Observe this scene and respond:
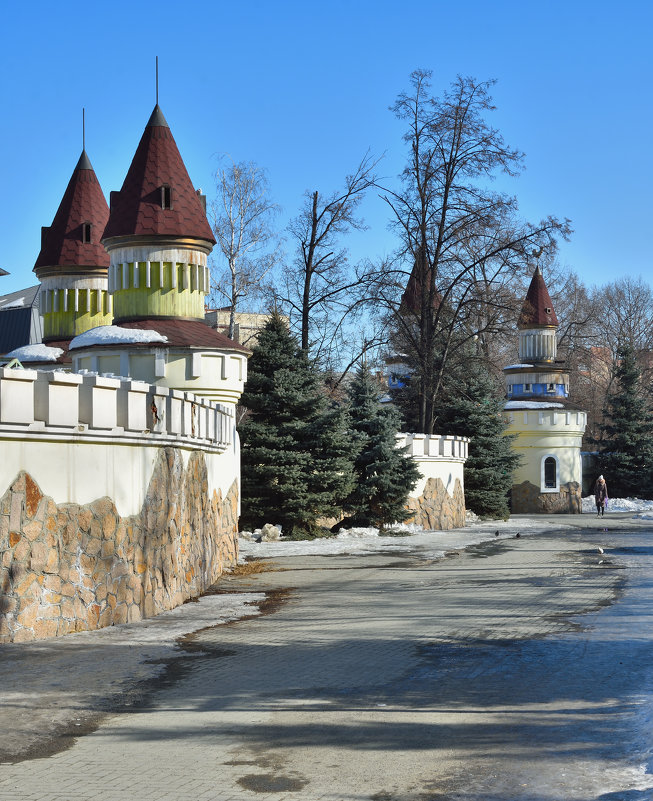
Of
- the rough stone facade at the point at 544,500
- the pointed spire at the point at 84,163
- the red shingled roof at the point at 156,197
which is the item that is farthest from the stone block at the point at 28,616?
the rough stone facade at the point at 544,500

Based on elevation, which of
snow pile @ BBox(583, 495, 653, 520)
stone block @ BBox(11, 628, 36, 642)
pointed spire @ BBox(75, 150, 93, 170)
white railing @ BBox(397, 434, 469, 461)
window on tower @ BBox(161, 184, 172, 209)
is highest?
pointed spire @ BBox(75, 150, 93, 170)

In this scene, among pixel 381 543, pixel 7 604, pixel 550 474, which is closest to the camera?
pixel 7 604

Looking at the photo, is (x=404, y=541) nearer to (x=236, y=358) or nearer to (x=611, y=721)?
(x=236, y=358)

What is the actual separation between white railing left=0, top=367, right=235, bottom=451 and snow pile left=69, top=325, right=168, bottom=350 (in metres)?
6.30

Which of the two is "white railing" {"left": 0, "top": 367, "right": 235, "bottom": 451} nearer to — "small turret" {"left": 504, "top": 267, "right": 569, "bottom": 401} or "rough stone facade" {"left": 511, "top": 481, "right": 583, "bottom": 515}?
"rough stone facade" {"left": 511, "top": 481, "right": 583, "bottom": 515}

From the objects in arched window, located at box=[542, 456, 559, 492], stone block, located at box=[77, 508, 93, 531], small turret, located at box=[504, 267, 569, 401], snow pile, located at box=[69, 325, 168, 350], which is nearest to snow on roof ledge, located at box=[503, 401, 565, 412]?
small turret, located at box=[504, 267, 569, 401]

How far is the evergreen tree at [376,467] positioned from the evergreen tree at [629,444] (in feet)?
81.0

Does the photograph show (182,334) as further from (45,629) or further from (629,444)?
(629,444)

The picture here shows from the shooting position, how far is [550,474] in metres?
47.4

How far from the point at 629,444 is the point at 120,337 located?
35790mm

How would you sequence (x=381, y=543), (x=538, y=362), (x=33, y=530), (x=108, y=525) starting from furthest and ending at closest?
1. (x=538, y=362)
2. (x=381, y=543)
3. (x=108, y=525)
4. (x=33, y=530)

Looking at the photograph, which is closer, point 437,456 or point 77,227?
point 77,227

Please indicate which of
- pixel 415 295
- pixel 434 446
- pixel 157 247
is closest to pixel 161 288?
pixel 157 247

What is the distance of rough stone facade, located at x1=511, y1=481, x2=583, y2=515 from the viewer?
47188mm
